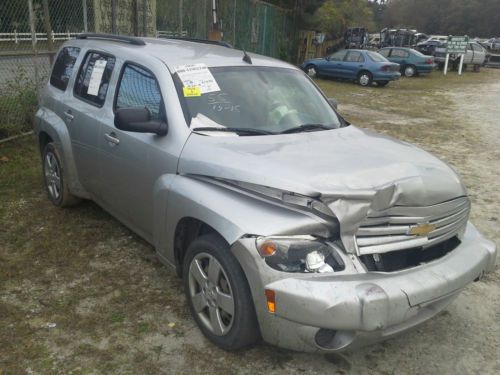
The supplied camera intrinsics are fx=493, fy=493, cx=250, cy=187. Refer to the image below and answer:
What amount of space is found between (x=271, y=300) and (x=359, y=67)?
→ 60.8 ft

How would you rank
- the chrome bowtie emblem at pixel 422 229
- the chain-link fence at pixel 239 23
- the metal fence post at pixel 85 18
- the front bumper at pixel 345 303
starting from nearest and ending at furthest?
1. the front bumper at pixel 345 303
2. the chrome bowtie emblem at pixel 422 229
3. the metal fence post at pixel 85 18
4. the chain-link fence at pixel 239 23

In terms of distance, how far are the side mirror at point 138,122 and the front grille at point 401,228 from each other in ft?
5.20

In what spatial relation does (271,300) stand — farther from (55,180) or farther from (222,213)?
(55,180)

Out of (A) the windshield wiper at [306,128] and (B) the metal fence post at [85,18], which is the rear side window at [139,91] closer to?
(A) the windshield wiper at [306,128]

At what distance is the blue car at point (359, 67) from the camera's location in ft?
63.6


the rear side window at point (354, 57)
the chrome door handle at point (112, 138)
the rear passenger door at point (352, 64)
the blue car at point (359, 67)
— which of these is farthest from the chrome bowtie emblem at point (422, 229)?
the rear side window at point (354, 57)

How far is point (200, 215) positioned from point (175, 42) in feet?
7.35

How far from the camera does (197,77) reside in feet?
12.1

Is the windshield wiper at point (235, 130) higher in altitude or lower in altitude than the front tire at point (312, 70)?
higher

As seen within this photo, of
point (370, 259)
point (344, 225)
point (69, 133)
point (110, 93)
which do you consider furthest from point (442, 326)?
point (69, 133)

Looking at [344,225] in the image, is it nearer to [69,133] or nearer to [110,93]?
[110,93]

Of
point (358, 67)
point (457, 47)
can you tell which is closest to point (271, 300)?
point (358, 67)

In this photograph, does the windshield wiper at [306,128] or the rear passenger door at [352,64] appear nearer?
the windshield wiper at [306,128]

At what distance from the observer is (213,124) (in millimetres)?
3496
